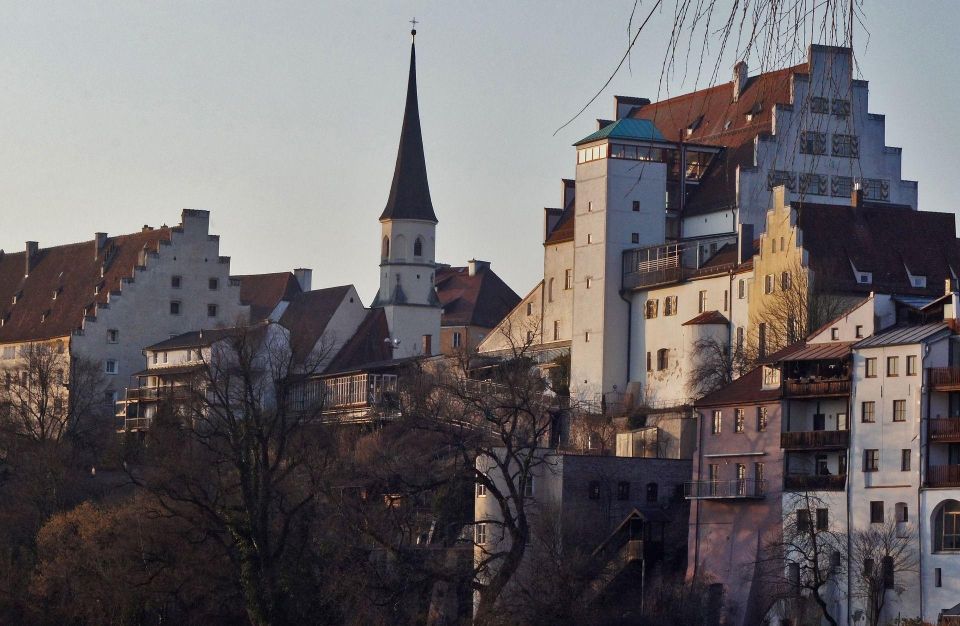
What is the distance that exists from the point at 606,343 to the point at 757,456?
22.9 meters

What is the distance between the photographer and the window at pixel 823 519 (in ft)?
192

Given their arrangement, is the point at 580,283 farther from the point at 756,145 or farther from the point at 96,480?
the point at 96,480

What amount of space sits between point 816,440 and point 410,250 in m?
60.8

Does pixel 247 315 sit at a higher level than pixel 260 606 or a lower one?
higher

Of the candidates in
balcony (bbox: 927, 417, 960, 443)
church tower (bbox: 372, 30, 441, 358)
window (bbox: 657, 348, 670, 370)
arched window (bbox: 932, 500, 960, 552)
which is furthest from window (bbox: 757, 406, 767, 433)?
church tower (bbox: 372, 30, 441, 358)

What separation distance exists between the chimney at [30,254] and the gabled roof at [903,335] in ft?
249

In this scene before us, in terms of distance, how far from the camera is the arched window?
179 feet

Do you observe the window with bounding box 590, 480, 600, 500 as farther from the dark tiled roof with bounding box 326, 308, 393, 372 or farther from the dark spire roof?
the dark spire roof

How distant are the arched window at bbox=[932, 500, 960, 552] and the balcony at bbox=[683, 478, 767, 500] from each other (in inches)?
321

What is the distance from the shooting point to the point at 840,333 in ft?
205

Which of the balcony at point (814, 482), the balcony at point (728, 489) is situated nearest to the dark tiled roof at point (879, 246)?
the balcony at point (728, 489)

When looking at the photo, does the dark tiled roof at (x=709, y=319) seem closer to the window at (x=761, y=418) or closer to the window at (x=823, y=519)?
the window at (x=761, y=418)

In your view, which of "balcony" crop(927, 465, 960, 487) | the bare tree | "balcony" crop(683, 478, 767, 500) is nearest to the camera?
the bare tree

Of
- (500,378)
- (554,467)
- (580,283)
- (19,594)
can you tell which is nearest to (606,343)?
(580,283)
